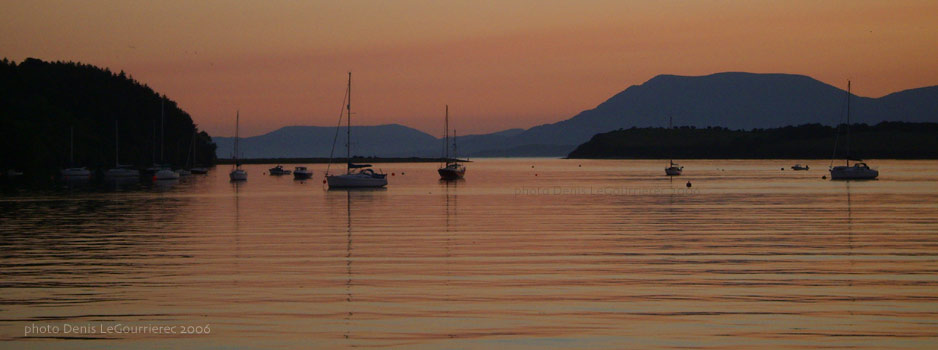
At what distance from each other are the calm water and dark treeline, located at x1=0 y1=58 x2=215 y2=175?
87708mm

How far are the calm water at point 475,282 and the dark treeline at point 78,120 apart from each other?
8771 cm

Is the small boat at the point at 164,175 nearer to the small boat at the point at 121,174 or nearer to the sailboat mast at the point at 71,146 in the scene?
the small boat at the point at 121,174

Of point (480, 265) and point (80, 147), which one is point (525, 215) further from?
point (80, 147)

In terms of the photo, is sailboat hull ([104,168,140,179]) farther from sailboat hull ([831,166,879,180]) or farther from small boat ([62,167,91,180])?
Result: sailboat hull ([831,166,879,180])

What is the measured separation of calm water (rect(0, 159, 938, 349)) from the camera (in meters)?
15.8

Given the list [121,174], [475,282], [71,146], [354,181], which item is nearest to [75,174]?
[121,174]

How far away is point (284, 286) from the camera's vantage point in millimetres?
21359

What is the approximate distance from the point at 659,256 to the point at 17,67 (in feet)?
562

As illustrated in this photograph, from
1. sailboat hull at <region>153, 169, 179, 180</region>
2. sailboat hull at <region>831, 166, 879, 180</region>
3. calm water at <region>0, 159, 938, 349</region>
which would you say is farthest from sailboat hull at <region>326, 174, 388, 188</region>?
sailboat hull at <region>831, 166, 879, 180</region>

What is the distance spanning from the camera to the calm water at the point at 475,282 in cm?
1582

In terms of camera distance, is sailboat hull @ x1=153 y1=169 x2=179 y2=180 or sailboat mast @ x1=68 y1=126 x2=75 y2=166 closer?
sailboat hull @ x1=153 y1=169 x2=179 y2=180

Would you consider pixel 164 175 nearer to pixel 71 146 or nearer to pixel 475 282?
pixel 71 146

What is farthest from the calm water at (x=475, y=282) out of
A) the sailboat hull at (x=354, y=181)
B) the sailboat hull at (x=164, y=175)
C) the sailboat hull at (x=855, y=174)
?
the sailboat hull at (x=164, y=175)

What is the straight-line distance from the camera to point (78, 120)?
151 m
